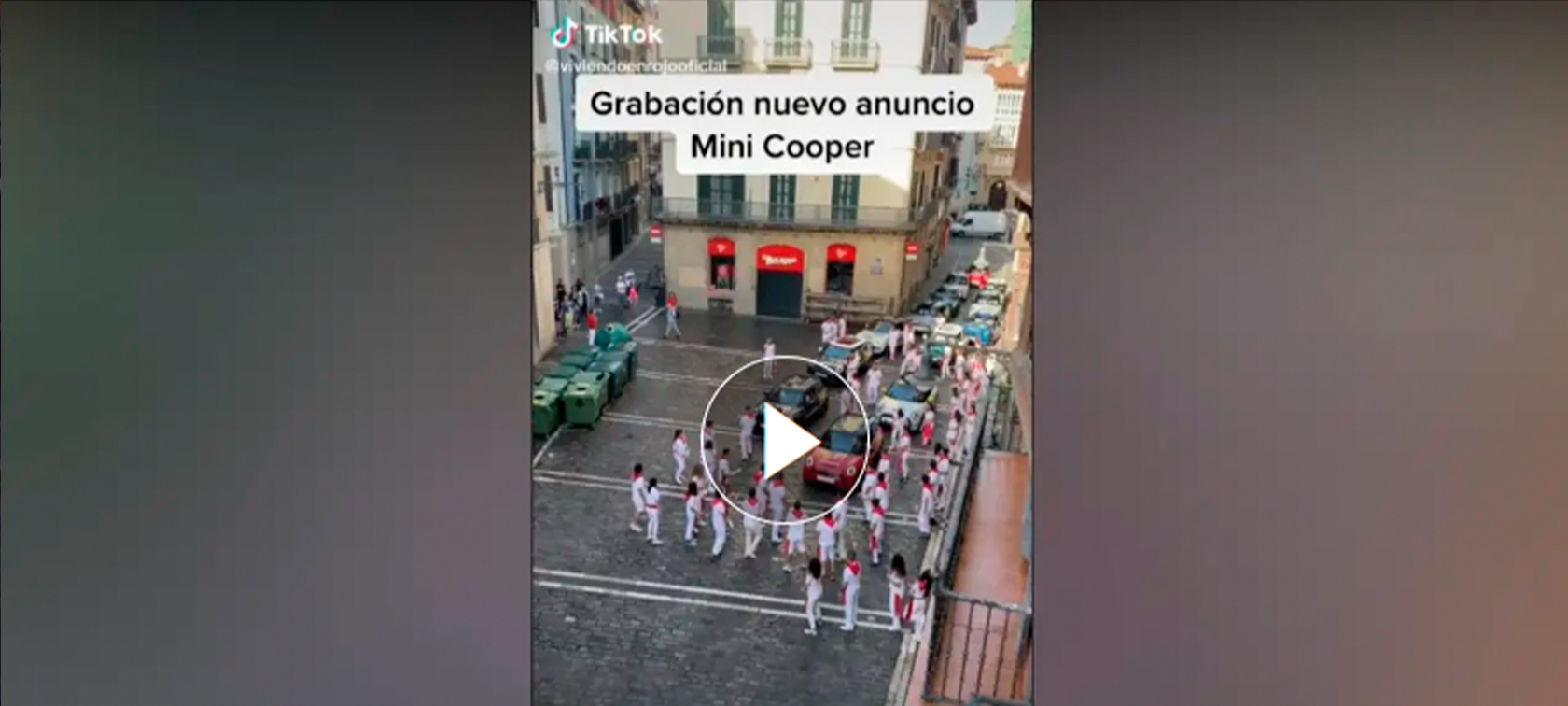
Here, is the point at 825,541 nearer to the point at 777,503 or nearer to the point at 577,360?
the point at 777,503

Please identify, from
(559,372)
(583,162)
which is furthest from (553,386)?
(583,162)

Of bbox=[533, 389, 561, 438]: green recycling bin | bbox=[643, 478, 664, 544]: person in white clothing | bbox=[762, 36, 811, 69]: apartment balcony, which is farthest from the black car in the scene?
bbox=[762, 36, 811, 69]: apartment balcony

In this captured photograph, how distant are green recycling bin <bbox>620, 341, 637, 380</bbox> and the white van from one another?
95 cm

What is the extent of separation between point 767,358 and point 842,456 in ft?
1.14

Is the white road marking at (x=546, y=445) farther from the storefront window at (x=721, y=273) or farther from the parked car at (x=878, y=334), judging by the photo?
the parked car at (x=878, y=334)

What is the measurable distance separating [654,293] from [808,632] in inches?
40.9

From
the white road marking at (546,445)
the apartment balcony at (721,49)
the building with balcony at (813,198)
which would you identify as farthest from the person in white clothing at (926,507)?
the apartment balcony at (721,49)
